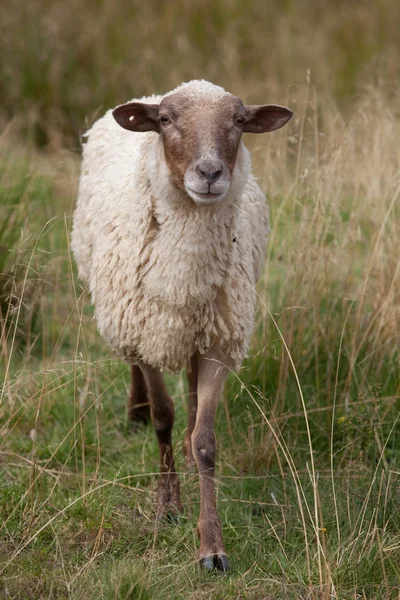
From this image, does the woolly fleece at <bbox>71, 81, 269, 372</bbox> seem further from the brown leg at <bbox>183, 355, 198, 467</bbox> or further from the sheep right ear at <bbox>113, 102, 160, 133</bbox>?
the brown leg at <bbox>183, 355, 198, 467</bbox>

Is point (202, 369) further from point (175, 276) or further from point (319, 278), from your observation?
point (319, 278)

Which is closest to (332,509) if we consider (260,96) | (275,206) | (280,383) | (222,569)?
(222,569)

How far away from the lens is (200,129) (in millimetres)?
3346

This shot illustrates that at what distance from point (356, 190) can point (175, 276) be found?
1.76 metres

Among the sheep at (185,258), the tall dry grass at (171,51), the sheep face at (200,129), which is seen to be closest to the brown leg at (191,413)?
the sheep at (185,258)

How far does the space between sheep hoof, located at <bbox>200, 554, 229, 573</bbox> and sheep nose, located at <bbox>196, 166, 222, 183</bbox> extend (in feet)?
4.38

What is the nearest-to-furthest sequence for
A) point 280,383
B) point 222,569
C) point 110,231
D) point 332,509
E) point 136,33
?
point 222,569
point 332,509
point 110,231
point 280,383
point 136,33

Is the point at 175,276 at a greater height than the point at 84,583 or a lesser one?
greater

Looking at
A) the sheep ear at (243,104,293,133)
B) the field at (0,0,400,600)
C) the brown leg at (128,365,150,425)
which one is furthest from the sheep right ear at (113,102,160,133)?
the brown leg at (128,365,150,425)

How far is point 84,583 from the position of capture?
3.09 meters

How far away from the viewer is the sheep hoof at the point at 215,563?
335cm

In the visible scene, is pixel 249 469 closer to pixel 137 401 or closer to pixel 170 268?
pixel 137 401

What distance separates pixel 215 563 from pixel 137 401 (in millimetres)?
1467

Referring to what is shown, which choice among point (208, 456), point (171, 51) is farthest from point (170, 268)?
point (171, 51)
